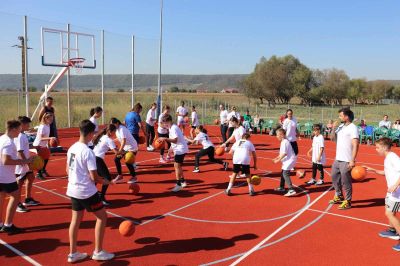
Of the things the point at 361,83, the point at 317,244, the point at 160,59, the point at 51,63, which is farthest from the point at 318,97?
the point at 317,244

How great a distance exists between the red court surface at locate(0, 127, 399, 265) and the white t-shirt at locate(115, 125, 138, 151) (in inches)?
46.5

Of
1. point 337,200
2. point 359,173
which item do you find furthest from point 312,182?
point 359,173

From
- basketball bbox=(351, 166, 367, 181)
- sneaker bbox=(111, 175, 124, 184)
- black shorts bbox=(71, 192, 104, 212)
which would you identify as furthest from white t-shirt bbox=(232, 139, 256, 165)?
black shorts bbox=(71, 192, 104, 212)

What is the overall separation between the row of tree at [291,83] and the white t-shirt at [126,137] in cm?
5213

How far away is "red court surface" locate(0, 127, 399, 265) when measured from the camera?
6.11m

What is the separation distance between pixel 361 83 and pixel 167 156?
9935cm

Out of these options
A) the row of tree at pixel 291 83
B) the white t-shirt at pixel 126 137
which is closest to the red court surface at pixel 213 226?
the white t-shirt at pixel 126 137

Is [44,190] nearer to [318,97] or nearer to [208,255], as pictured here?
[208,255]

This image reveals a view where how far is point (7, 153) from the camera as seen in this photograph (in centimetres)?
657

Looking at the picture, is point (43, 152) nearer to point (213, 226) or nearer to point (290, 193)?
point (213, 226)

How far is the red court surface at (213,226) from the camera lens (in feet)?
20.1

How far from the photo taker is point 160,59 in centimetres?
2567

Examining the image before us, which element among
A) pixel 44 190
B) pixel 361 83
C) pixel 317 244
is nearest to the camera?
pixel 317 244

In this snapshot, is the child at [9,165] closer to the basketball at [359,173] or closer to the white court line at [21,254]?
the white court line at [21,254]
